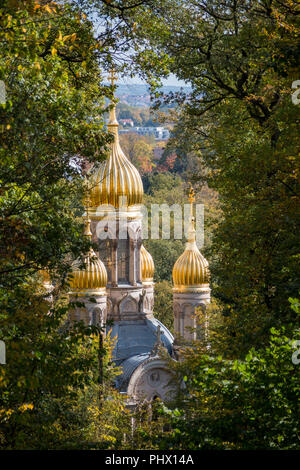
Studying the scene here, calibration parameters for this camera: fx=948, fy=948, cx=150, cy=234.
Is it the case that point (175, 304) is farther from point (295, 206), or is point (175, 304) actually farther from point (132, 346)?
point (295, 206)

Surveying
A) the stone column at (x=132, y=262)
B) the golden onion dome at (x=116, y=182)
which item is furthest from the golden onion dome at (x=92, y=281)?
the golden onion dome at (x=116, y=182)

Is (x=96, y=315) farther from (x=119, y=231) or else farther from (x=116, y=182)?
(x=116, y=182)

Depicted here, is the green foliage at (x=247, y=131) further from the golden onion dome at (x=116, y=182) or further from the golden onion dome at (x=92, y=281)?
the golden onion dome at (x=116, y=182)

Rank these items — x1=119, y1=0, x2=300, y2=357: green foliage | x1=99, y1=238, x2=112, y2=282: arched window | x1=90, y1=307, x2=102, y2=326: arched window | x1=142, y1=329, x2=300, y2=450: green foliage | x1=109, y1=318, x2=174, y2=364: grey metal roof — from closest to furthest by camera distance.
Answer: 1. x1=142, y1=329, x2=300, y2=450: green foliage
2. x1=119, y1=0, x2=300, y2=357: green foliage
3. x1=90, y1=307, x2=102, y2=326: arched window
4. x1=109, y1=318, x2=174, y2=364: grey metal roof
5. x1=99, y1=238, x2=112, y2=282: arched window

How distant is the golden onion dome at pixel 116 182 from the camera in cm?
3619

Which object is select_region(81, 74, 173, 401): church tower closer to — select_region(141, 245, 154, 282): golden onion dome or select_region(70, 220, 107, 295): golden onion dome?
select_region(141, 245, 154, 282): golden onion dome

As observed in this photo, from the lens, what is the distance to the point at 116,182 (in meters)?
36.3

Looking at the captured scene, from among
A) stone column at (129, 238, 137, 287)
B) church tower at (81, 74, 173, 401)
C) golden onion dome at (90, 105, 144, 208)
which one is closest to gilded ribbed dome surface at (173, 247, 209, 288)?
church tower at (81, 74, 173, 401)

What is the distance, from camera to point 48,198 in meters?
13.6

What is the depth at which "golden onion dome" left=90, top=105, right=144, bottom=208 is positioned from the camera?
36.2 metres

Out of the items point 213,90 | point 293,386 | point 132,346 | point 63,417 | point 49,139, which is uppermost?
point 213,90

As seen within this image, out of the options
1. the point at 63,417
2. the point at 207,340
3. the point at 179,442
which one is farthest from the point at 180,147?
the point at 179,442

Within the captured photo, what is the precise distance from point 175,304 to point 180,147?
15.0 meters

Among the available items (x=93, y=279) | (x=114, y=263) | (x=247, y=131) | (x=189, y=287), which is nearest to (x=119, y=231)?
(x=114, y=263)
